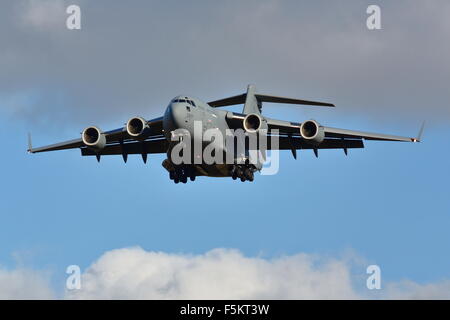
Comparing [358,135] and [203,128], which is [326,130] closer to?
[358,135]

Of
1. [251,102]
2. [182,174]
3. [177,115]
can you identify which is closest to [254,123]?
[182,174]

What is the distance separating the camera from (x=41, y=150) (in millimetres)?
38719

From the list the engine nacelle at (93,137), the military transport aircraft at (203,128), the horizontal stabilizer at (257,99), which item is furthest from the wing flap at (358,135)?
the engine nacelle at (93,137)

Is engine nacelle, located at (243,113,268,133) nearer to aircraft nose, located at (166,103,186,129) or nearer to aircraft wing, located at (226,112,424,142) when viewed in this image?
aircraft wing, located at (226,112,424,142)

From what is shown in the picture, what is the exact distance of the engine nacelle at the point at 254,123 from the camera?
35219mm

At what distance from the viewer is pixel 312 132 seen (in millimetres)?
34938

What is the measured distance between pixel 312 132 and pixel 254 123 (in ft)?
6.87

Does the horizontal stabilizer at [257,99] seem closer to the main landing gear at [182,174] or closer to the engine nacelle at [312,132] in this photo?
the engine nacelle at [312,132]

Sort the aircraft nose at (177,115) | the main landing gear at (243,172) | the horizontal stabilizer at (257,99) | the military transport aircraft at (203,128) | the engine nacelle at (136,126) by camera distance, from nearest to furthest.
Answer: the aircraft nose at (177,115) → the military transport aircraft at (203,128) → the engine nacelle at (136,126) → the main landing gear at (243,172) → the horizontal stabilizer at (257,99)

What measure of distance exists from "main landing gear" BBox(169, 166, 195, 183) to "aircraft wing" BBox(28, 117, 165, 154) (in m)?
1.68
